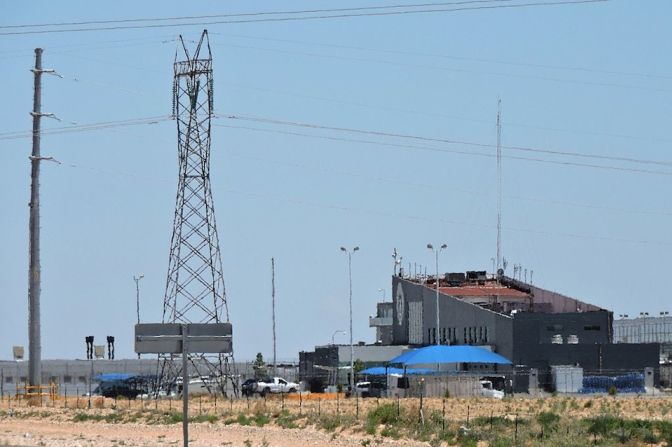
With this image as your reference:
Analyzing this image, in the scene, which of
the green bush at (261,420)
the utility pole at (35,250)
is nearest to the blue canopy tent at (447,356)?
the utility pole at (35,250)

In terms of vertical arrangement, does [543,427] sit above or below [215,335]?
below

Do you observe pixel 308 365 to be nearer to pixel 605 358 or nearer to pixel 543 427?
pixel 605 358

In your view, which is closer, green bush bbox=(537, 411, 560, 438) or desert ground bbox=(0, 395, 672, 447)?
desert ground bbox=(0, 395, 672, 447)

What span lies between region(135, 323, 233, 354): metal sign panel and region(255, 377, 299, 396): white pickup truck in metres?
63.0

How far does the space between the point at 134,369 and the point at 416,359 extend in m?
48.3

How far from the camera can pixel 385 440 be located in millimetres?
50531

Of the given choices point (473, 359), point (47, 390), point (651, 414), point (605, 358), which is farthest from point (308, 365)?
point (651, 414)

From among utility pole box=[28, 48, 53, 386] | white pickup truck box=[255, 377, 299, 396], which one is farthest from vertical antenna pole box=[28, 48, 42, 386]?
white pickup truck box=[255, 377, 299, 396]

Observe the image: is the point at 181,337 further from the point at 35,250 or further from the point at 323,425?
the point at 35,250

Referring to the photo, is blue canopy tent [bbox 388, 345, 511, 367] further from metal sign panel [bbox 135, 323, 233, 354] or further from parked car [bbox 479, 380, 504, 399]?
metal sign panel [bbox 135, 323, 233, 354]

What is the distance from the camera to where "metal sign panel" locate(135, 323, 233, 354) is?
3238 centimetres

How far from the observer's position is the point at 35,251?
71.4 meters

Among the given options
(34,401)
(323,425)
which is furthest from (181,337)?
(34,401)

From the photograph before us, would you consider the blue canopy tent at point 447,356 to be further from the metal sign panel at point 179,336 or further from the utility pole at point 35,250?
the metal sign panel at point 179,336
